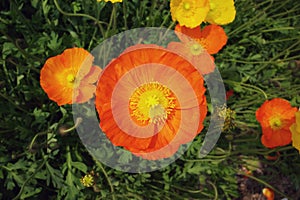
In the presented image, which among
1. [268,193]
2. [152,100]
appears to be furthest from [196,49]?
[268,193]

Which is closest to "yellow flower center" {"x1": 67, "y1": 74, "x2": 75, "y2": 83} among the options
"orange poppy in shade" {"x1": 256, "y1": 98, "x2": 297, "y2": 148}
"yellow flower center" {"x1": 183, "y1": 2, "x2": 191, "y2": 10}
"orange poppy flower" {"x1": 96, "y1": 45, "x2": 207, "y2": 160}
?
"orange poppy flower" {"x1": 96, "y1": 45, "x2": 207, "y2": 160}

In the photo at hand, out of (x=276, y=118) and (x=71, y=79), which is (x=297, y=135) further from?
(x=71, y=79)

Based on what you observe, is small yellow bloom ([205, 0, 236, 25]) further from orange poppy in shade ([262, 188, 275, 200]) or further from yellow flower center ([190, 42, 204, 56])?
orange poppy in shade ([262, 188, 275, 200])

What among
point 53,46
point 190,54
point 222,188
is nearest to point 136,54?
point 190,54

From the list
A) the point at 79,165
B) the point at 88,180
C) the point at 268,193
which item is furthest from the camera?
the point at 268,193

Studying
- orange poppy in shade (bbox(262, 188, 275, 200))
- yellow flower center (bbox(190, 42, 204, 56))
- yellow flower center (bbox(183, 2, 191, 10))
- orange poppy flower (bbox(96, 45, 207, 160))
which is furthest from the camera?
orange poppy in shade (bbox(262, 188, 275, 200))

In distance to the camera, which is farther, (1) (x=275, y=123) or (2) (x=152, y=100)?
(1) (x=275, y=123)
